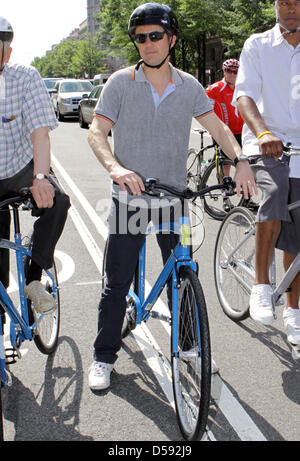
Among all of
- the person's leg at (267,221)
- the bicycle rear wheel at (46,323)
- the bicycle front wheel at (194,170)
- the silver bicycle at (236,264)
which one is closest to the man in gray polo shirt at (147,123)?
the person's leg at (267,221)

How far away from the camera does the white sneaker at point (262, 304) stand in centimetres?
322

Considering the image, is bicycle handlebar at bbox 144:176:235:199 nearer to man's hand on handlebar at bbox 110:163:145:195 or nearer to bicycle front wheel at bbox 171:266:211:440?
man's hand on handlebar at bbox 110:163:145:195

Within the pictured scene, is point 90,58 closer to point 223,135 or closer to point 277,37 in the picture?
point 277,37

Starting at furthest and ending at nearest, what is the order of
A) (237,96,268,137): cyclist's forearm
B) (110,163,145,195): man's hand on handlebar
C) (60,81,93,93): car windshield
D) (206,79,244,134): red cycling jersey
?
(60,81,93,93): car windshield
(206,79,244,134): red cycling jersey
(237,96,268,137): cyclist's forearm
(110,163,145,195): man's hand on handlebar

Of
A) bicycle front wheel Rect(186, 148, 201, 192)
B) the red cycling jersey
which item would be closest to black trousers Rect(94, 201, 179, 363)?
bicycle front wheel Rect(186, 148, 201, 192)

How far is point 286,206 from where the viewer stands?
318 cm

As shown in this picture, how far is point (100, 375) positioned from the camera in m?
3.14

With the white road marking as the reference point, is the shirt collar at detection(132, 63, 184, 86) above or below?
above

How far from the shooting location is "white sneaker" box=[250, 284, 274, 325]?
322cm

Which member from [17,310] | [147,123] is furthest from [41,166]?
[17,310]

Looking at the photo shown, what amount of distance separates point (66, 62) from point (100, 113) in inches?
4746

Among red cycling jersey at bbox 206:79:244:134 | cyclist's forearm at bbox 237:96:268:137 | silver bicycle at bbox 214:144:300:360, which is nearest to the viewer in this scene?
cyclist's forearm at bbox 237:96:268:137

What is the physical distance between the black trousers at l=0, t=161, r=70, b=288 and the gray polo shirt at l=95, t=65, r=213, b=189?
0.42 m
